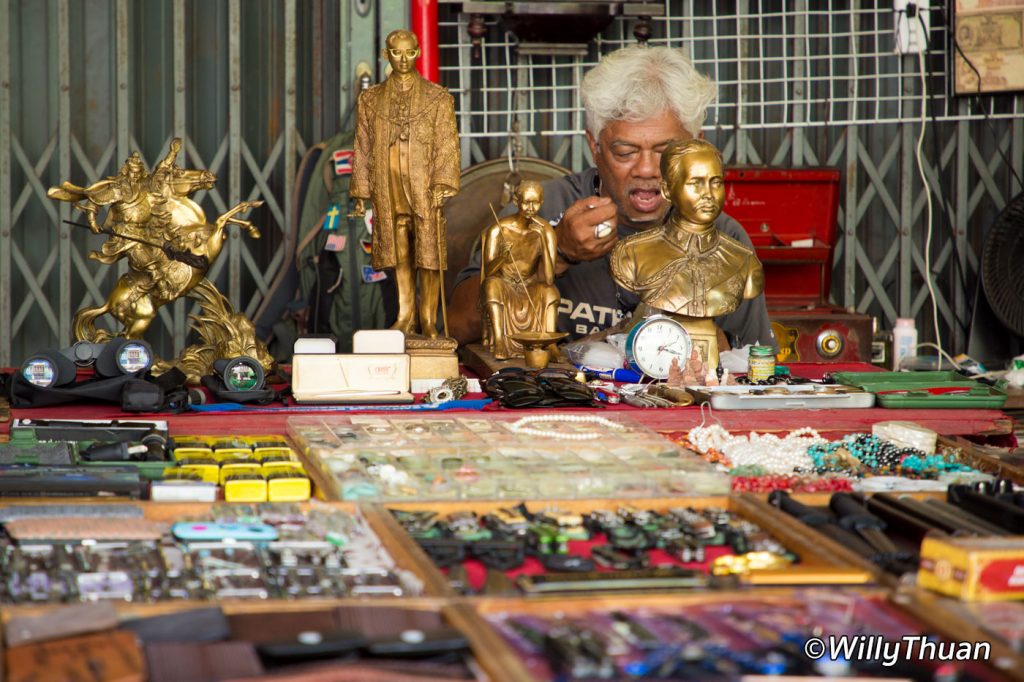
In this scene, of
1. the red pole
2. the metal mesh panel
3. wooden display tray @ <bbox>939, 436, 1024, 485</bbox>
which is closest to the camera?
wooden display tray @ <bbox>939, 436, 1024, 485</bbox>

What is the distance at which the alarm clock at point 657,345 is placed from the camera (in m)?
3.18

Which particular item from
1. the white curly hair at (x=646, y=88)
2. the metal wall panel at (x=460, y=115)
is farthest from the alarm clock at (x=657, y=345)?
the metal wall panel at (x=460, y=115)

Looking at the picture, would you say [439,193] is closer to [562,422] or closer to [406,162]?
[406,162]

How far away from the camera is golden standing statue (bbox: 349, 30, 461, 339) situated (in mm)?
3207

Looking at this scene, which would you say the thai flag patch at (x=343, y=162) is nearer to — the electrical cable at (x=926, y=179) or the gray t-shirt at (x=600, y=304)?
the gray t-shirt at (x=600, y=304)

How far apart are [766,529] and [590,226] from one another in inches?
63.5

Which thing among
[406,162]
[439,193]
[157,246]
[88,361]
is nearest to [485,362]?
[439,193]

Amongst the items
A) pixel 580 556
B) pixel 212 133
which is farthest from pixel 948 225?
pixel 580 556

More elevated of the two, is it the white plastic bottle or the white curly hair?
the white curly hair

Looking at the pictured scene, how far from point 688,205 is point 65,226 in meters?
3.47

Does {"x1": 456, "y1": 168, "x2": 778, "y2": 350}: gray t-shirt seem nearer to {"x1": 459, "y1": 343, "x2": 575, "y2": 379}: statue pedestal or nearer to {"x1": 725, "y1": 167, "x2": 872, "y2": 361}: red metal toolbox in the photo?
{"x1": 459, "y1": 343, "x2": 575, "y2": 379}: statue pedestal

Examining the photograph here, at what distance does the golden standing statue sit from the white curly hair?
766mm

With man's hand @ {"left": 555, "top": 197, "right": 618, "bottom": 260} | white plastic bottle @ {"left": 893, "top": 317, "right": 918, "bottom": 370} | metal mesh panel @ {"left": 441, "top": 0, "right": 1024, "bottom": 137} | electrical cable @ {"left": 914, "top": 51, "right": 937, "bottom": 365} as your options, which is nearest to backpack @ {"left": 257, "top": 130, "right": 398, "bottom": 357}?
metal mesh panel @ {"left": 441, "top": 0, "right": 1024, "bottom": 137}

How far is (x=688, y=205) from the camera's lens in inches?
130
